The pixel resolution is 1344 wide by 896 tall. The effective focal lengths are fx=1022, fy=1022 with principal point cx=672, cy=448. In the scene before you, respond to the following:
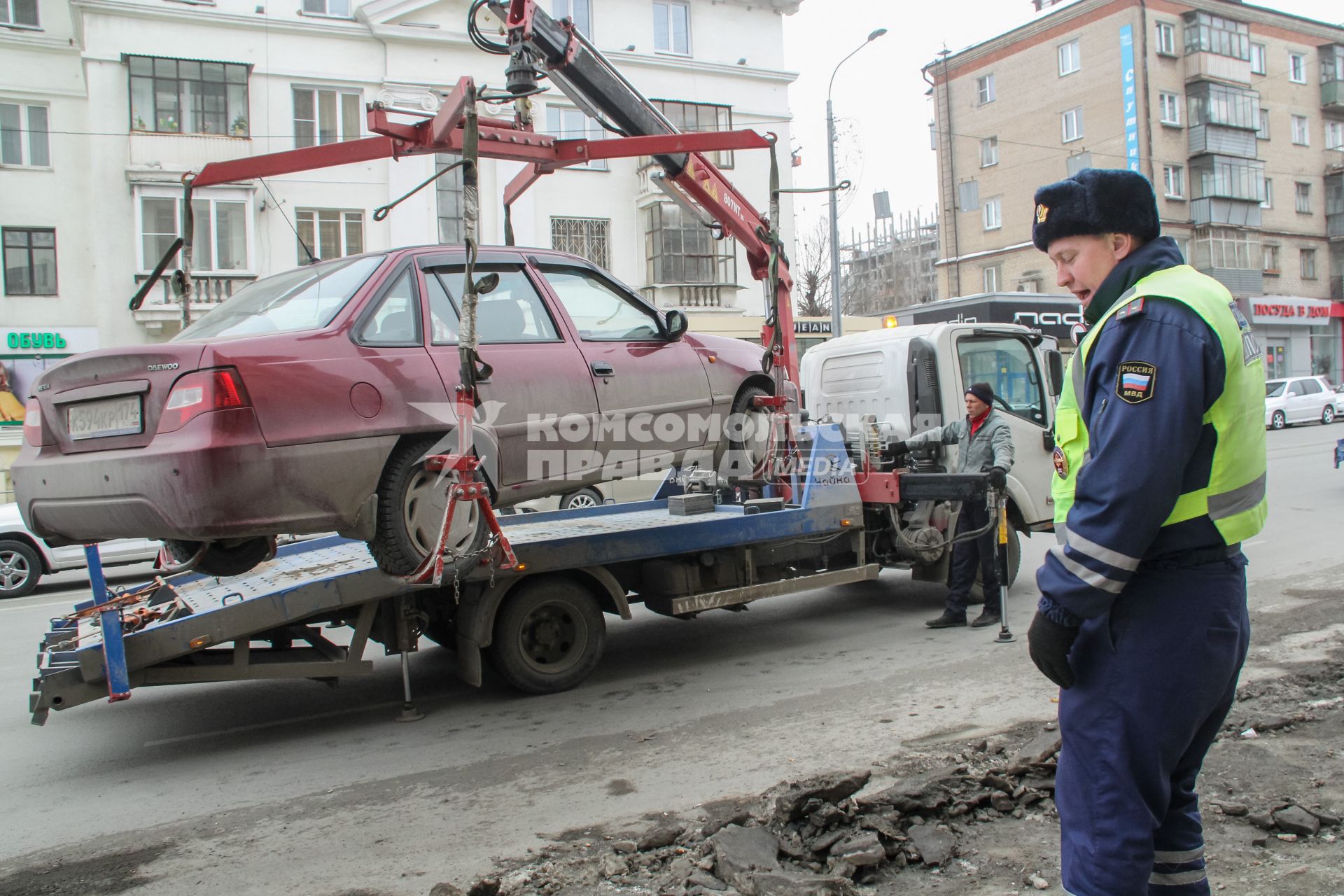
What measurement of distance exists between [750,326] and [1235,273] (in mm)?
24910

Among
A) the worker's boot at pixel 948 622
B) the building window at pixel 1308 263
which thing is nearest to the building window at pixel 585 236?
the worker's boot at pixel 948 622

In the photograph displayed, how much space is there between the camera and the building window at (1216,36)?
3966 centimetres

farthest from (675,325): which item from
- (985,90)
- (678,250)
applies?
(985,90)

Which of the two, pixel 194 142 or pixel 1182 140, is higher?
pixel 1182 140

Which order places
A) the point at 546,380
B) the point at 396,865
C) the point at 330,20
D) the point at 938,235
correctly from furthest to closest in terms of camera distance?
the point at 938,235 → the point at 330,20 → the point at 546,380 → the point at 396,865

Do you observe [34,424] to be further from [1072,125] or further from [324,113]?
[1072,125]

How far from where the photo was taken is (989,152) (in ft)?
142

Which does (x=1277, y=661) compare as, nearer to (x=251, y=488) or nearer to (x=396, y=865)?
(x=396, y=865)

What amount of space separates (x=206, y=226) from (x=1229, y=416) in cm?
2362

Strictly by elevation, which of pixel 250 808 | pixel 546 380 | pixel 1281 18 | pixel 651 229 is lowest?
pixel 250 808

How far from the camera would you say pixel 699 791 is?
14.5 ft

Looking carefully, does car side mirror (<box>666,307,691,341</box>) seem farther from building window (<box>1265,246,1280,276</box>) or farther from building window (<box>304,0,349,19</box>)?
building window (<box>1265,246,1280,276</box>)

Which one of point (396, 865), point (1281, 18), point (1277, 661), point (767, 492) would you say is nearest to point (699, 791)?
point (396, 865)

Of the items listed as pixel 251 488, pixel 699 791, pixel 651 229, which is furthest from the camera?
pixel 651 229
